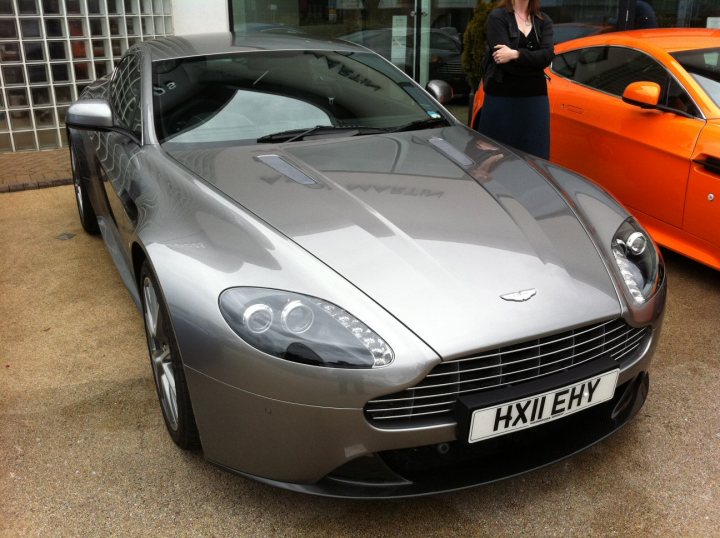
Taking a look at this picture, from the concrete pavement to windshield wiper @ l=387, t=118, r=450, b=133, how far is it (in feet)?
4.63

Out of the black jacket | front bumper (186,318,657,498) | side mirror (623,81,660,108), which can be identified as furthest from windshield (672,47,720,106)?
front bumper (186,318,657,498)

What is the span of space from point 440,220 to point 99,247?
2.80 m

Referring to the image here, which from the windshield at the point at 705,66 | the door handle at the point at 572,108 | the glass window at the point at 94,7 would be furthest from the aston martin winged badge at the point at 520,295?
the glass window at the point at 94,7

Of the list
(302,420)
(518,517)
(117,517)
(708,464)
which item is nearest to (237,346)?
(302,420)

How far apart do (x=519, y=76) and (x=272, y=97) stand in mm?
1683

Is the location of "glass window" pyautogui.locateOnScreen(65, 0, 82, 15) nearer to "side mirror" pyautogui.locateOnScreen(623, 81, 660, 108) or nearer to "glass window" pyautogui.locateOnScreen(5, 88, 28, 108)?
"glass window" pyautogui.locateOnScreen(5, 88, 28, 108)

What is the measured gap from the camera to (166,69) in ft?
10.8

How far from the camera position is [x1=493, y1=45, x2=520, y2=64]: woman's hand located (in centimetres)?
402

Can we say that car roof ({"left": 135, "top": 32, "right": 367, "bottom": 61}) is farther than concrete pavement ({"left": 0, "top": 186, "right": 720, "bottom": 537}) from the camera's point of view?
Yes

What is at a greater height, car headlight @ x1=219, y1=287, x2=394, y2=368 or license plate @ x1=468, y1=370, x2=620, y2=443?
car headlight @ x1=219, y1=287, x2=394, y2=368

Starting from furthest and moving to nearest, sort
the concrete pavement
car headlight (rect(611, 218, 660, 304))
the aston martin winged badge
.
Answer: car headlight (rect(611, 218, 660, 304))
the concrete pavement
the aston martin winged badge

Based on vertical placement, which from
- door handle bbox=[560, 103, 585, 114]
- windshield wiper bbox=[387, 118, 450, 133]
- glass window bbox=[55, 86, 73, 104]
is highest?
windshield wiper bbox=[387, 118, 450, 133]

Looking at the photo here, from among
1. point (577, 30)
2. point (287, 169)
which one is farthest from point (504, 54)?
point (577, 30)

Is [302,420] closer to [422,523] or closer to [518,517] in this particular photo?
[422,523]
